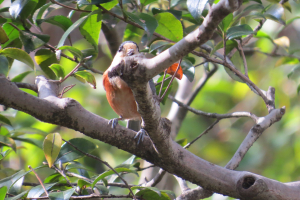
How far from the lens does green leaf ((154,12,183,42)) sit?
6.79 feet

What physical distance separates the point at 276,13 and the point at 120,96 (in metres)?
1.38

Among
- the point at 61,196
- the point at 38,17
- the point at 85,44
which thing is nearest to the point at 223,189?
the point at 61,196

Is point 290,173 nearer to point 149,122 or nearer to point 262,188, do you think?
point 262,188

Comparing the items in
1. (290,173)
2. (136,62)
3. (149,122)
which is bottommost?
(290,173)

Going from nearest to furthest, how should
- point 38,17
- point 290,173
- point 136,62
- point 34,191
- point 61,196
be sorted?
point 136,62
point 61,196
point 34,191
point 38,17
point 290,173

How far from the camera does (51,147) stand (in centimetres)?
188

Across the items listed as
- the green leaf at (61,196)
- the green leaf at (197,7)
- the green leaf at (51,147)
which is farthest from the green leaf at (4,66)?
the green leaf at (197,7)

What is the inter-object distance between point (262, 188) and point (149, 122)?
2.69ft

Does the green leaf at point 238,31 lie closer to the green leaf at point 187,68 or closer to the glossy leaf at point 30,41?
the green leaf at point 187,68

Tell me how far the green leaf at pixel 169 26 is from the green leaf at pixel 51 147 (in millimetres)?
1034

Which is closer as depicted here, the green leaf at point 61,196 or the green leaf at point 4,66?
the green leaf at point 61,196

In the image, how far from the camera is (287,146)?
15.7ft

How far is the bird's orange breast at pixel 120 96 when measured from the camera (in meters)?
2.30

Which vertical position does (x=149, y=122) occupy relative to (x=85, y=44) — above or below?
above
